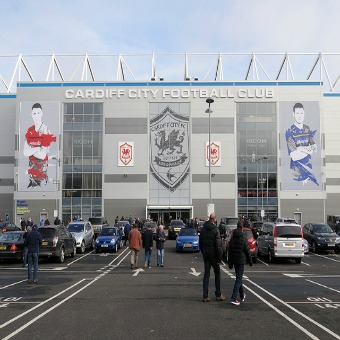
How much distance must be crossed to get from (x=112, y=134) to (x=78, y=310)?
4390 cm

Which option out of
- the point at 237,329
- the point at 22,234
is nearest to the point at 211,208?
the point at 22,234

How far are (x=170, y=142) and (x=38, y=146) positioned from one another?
1641 centimetres

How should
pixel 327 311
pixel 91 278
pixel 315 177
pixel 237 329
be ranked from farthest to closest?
pixel 315 177 < pixel 91 278 < pixel 327 311 < pixel 237 329

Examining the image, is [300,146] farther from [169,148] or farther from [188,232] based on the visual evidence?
[188,232]

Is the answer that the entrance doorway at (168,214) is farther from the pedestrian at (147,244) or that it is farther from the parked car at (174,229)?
the pedestrian at (147,244)

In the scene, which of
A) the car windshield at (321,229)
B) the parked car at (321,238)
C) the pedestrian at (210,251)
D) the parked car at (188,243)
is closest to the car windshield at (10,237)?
the parked car at (188,243)

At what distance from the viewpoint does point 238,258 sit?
962 centimetres

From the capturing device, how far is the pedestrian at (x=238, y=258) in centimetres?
951

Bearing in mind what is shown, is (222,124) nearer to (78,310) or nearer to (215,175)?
(215,175)

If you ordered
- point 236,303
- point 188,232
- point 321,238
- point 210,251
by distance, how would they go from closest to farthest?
point 236,303, point 210,251, point 321,238, point 188,232

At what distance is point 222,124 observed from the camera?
170 ft

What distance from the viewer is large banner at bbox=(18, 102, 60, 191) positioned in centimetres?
5125

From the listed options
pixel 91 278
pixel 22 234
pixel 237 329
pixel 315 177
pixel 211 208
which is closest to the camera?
pixel 237 329

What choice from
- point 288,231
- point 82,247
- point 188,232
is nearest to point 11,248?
point 82,247
